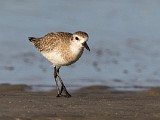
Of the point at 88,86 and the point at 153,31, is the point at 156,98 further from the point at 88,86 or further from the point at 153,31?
the point at 153,31

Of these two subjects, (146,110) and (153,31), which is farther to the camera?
(153,31)

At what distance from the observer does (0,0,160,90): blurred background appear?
14.4 m

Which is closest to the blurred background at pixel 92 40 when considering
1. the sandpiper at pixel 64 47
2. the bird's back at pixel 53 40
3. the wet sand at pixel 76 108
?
the bird's back at pixel 53 40

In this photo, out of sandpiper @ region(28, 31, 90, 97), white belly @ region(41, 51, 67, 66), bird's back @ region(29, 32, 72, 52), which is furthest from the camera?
bird's back @ region(29, 32, 72, 52)

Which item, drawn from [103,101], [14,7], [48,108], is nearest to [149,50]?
[14,7]

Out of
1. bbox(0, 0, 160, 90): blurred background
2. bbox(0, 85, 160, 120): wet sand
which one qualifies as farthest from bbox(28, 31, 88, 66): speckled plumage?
bbox(0, 0, 160, 90): blurred background

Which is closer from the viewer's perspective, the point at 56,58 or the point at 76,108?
the point at 76,108

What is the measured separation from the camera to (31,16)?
20047 mm

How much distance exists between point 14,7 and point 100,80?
7177 mm

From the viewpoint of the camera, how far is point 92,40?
58.0 feet

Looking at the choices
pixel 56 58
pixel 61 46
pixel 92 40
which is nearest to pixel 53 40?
pixel 61 46

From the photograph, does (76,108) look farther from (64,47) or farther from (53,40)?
(53,40)

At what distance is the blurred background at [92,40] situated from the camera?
1441 centimetres

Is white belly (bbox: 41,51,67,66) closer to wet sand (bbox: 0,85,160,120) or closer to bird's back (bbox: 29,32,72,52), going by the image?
bird's back (bbox: 29,32,72,52)
